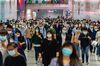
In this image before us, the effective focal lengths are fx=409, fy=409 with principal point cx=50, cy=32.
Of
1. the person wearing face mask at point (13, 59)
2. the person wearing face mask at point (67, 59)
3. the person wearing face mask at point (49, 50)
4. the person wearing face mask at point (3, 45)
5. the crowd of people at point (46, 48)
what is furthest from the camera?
the person wearing face mask at point (49, 50)

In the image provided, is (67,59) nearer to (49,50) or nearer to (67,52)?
(67,52)

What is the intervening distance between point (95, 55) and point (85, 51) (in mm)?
4607

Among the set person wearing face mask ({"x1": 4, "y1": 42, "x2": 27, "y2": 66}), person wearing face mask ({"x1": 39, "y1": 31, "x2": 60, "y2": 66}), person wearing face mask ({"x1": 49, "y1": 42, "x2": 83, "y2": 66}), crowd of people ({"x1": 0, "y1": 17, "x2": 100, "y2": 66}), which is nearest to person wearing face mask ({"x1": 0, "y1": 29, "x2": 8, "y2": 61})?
crowd of people ({"x1": 0, "y1": 17, "x2": 100, "y2": 66})

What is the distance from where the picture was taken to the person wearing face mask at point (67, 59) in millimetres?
6574

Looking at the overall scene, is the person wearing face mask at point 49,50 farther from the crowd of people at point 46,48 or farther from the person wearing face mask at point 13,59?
the person wearing face mask at point 13,59

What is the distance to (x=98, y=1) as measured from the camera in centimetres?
3556

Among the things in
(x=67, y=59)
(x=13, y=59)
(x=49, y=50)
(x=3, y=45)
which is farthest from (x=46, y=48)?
(x=67, y=59)

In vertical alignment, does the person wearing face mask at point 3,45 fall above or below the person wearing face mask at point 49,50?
above

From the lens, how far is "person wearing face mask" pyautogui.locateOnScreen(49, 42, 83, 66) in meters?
6.57

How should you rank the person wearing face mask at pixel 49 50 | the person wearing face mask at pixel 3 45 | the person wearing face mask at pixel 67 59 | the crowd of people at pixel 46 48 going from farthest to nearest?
1. the person wearing face mask at pixel 49 50
2. the person wearing face mask at pixel 3 45
3. the crowd of people at pixel 46 48
4. the person wearing face mask at pixel 67 59

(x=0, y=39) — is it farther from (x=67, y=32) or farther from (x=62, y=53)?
(x=67, y=32)

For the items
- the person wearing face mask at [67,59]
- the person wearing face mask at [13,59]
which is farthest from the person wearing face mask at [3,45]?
the person wearing face mask at [67,59]

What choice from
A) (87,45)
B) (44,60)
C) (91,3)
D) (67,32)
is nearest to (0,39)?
(44,60)

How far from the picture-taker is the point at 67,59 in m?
6.71
